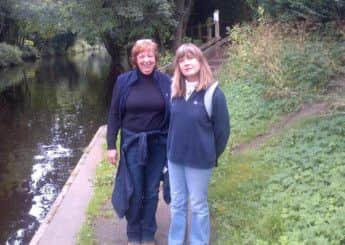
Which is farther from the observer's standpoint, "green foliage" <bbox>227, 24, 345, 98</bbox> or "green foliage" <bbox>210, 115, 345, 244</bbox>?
"green foliage" <bbox>227, 24, 345, 98</bbox>

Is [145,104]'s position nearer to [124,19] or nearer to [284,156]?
[284,156]

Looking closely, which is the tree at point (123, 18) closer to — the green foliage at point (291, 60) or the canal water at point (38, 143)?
the canal water at point (38, 143)

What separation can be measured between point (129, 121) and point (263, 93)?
19.1 feet

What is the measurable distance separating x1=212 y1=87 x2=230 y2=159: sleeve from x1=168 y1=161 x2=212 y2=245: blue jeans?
0.97 feet

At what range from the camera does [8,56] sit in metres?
43.9

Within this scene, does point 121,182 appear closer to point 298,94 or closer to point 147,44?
point 147,44

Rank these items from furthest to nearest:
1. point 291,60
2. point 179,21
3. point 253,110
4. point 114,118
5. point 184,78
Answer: point 179,21
point 291,60
point 253,110
point 114,118
point 184,78

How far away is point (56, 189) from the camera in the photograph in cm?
930

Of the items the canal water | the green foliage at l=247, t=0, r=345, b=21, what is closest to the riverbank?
the canal water

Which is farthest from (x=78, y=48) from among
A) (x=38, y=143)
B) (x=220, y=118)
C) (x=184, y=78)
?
(x=220, y=118)

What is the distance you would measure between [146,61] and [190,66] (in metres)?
→ 0.56

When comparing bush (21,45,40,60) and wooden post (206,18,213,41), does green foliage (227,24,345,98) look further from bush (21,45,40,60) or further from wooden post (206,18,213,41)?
bush (21,45,40,60)

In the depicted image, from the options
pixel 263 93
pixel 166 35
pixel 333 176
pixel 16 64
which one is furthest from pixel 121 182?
pixel 16 64

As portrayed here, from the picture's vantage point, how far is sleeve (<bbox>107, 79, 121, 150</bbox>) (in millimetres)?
4949
